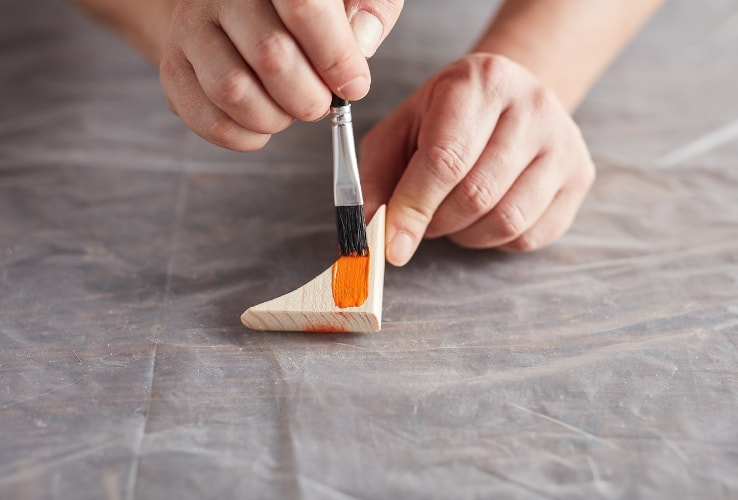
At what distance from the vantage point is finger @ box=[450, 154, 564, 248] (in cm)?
95

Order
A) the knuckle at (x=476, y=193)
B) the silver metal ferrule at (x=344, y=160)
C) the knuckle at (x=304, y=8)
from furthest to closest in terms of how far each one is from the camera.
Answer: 1. the knuckle at (x=476, y=193)
2. the silver metal ferrule at (x=344, y=160)
3. the knuckle at (x=304, y=8)

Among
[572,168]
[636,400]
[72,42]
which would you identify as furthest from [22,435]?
[72,42]

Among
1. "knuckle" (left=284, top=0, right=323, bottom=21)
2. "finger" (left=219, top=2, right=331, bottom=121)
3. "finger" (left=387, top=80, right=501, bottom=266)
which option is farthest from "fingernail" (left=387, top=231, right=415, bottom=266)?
"knuckle" (left=284, top=0, right=323, bottom=21)

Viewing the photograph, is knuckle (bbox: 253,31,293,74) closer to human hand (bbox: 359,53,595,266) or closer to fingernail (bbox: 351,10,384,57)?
fingernail (bbox: 351,10,384,57)

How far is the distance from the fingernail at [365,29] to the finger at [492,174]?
22cm

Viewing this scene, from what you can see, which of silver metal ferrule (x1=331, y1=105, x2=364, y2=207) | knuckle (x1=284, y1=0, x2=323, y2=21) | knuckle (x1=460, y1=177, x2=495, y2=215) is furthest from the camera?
knuckle (x1=460, y1=177, x2=495, y2=215)

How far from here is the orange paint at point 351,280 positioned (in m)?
0.84

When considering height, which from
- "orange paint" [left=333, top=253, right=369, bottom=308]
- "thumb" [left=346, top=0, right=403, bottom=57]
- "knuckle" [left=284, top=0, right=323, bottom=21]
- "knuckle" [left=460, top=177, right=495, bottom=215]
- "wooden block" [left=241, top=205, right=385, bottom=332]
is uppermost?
"knuckle" [left=284, top=0, right=323, bottom=21]

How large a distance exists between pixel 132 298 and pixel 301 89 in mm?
362

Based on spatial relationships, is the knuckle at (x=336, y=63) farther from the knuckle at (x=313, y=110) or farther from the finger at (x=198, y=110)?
the finger at (x=198, y=110)

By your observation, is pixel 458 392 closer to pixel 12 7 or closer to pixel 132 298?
pixel 132 298

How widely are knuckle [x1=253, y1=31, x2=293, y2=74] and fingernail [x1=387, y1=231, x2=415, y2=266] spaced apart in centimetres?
26

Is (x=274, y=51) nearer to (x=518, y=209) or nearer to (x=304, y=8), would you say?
(x=304, y=8)

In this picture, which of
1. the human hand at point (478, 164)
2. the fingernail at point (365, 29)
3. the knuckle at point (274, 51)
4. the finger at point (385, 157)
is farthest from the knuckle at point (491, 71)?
the knuckle at point (274, 51)
